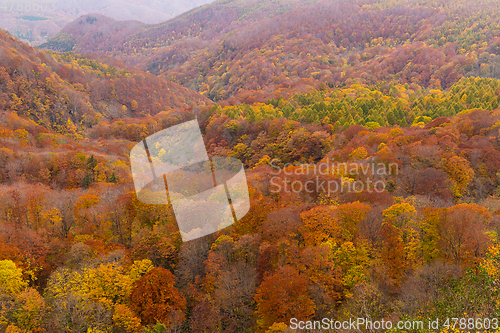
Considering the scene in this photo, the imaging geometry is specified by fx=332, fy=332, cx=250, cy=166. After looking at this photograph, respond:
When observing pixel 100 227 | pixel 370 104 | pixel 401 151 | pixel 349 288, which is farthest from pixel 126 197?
pixel 370 104

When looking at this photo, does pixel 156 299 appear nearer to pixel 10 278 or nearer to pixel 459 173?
pixel 10 278

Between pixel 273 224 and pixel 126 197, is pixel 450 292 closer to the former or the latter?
pixel 273 224

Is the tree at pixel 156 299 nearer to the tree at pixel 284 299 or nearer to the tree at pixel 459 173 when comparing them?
the tree at pixel 284 299
